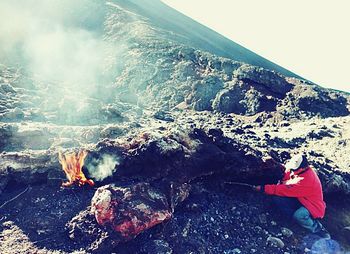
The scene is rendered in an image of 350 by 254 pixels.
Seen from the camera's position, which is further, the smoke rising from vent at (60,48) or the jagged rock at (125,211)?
the smoke rising from vent at (60,48)

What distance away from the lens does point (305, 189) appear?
5.29 m

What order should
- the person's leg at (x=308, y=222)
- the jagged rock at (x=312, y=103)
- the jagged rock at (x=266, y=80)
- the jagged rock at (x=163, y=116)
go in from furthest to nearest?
the jagged rock at (x=266, y=80) < the jagged rock at (x=312, y=103) < the jagged rock at (x=163, y=116) < the person's leg at (x=308, y=222)

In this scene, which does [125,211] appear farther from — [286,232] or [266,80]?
[266,80]

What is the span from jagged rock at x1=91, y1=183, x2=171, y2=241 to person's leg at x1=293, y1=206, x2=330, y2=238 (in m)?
2.09

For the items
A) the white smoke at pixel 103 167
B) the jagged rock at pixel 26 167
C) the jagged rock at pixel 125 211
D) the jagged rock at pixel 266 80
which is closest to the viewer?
the jagged rock at pixel 125 211

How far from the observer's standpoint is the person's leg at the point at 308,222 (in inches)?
212

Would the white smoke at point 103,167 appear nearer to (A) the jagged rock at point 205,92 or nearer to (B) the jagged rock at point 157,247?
(B) the jagged rock at point 157,247

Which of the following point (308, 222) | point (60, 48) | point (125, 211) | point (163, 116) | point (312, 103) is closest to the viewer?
point (125, 211)

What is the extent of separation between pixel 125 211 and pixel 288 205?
101 inches

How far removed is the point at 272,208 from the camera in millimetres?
5719

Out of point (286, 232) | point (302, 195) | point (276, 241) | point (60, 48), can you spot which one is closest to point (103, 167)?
point (276, 241)

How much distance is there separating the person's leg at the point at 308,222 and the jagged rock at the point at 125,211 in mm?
2089

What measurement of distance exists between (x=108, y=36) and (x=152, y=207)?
16319mm

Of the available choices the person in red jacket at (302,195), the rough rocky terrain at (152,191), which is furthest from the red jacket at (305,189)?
the rough rocky terrain at (152,191)
